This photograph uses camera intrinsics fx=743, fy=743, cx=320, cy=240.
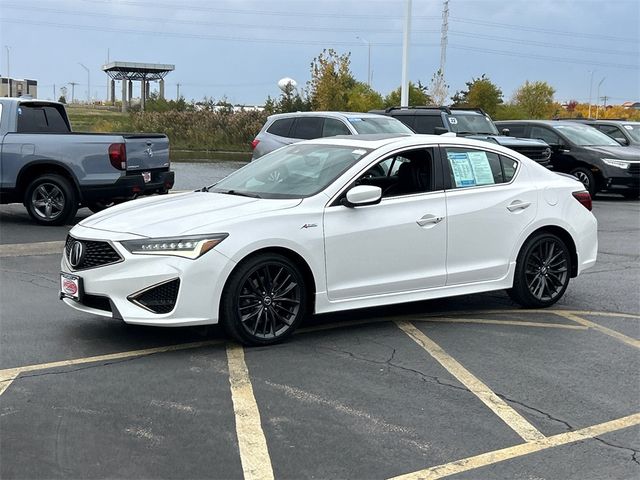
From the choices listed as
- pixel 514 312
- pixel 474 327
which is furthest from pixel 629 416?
pixel 514 312

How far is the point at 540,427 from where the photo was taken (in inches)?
171

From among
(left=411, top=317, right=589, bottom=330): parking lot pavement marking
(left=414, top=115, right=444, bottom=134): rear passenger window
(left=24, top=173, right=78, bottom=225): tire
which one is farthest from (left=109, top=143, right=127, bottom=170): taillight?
(left=414, top=115, right=444, bottom=134): rear passenger window

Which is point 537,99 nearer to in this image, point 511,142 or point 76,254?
point 511,142

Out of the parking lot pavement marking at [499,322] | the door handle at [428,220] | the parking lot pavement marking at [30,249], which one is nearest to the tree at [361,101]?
the parking lot pavement marking at [30,249]

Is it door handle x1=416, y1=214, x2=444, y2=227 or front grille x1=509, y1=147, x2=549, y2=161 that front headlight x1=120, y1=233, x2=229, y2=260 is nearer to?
door handle x1=416, y1=214, x2=444, y2=227

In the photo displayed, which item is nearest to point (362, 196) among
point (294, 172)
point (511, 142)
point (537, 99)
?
point (294, 172)

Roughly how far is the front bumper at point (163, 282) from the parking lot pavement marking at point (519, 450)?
2.20 meters

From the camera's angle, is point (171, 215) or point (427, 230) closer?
point (171, 215)

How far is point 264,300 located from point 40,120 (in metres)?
7.98

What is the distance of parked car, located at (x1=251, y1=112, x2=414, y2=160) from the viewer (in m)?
14.2

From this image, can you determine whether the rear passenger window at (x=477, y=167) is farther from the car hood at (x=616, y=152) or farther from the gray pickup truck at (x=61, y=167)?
the car hood at (x=616, y=152)

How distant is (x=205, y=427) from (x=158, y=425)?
263 mm

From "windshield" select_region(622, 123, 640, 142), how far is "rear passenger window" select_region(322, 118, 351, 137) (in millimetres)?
10976

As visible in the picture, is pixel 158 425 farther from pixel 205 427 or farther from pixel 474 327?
pixel 474 327
